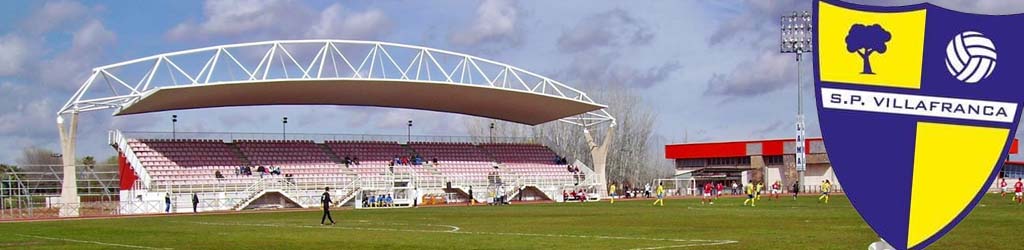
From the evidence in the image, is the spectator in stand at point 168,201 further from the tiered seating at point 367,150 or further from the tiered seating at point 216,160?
the tiered seating at point 367,150

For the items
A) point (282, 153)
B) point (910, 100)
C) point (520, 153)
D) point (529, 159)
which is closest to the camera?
point (910, 100)

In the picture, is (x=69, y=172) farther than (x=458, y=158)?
No

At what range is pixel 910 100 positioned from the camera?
4.66 m

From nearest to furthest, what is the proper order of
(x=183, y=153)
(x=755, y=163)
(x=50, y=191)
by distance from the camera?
1. (x=50, y=191)
2. (x=183, y=153)
3. (x=755, y=163)

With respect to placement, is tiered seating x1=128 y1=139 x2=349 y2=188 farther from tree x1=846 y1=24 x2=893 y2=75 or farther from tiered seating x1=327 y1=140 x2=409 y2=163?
tree x1=846 y1=24 x2=893 y2=75

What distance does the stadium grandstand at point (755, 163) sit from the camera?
89.4 meters

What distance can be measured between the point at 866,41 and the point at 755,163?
91744 mm

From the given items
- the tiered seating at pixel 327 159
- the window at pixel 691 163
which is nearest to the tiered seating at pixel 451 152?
the tiered seating at pixel 327 159

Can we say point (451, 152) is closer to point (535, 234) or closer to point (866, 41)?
Answer: point (535, 234)

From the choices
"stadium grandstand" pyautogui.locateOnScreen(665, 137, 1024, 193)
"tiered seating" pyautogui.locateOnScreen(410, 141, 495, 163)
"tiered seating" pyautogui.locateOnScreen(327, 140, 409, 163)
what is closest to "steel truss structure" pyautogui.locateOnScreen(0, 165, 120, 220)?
"tiered seating" pyautogui.locateOnScreen(327, 140, 409, 163)

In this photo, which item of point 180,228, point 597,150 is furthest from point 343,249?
point 597,150

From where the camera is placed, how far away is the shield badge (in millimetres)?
4566

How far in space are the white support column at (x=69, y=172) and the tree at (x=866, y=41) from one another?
49.7 metres

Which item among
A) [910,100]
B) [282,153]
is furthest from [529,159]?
[910,100]
